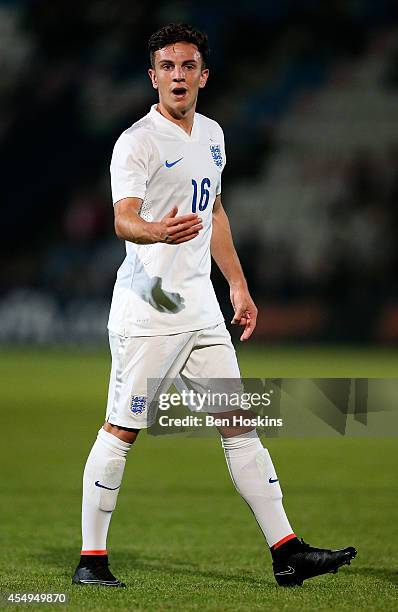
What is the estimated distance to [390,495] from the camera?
24.6ft

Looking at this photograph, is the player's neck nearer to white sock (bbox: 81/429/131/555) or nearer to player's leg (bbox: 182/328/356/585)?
player's leg (bbox: 182/328/356/585)

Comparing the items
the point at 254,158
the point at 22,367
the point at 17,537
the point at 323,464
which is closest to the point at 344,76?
the point at 254,158

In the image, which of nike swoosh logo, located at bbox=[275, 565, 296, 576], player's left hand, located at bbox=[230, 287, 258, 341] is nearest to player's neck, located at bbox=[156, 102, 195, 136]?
player's left hand, located at bbox=[230, 287, 258, 341]

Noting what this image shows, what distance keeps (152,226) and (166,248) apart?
500 millimetres

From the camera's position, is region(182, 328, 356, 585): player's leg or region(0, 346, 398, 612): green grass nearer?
region(0, 346, 398, 612): green grass

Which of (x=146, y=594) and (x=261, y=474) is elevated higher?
(x=261, y=474)

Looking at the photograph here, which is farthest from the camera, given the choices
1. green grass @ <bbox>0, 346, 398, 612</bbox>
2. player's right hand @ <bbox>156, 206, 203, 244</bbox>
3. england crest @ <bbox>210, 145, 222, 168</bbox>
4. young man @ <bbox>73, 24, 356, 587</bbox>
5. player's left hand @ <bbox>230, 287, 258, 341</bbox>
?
player's left hand @ <bbox>230, 287, 258, 341</bbox>

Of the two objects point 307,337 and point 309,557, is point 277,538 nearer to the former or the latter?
point 309,557

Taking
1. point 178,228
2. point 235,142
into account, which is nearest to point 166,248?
point 178,228

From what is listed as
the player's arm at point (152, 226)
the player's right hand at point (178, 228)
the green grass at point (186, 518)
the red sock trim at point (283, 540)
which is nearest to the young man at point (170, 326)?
the red sock trim at point (283, 540)

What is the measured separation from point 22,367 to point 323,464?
10.0 meters

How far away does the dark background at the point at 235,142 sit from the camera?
24422 mm

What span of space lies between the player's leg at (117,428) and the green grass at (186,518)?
138mm

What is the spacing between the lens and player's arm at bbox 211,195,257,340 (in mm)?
4953
